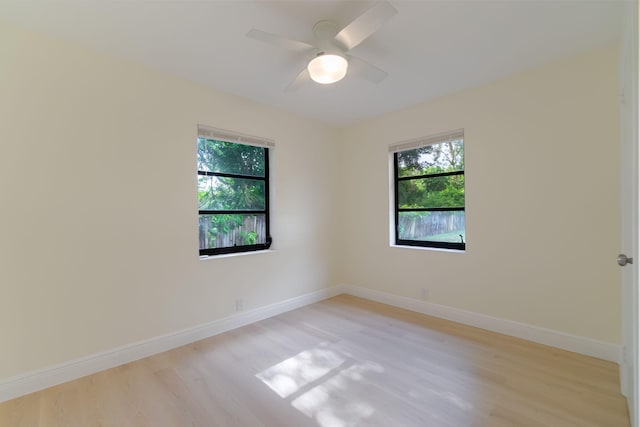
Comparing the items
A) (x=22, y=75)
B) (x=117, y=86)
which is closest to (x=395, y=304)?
(x=117, y=86)

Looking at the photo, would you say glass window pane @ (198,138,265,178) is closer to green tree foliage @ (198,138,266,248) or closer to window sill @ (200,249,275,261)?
green tree foliage @ (198,138,266,248)

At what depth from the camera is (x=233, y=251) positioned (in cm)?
319

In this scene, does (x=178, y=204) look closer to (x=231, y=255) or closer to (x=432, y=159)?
(x=231, y=255)

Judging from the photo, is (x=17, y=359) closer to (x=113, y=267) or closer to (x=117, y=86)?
(x=113, y=267)

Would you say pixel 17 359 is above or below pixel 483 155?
below

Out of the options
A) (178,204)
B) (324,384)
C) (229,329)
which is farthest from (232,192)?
(324,384)

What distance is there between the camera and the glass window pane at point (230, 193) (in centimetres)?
296

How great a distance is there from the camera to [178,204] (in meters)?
2.66

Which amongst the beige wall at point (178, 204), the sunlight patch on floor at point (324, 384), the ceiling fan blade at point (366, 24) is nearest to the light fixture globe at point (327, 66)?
the ceiling fan blade at point (366, 24)

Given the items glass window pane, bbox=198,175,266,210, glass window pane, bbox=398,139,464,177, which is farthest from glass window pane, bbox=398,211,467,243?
glass window pane, bbox=198,175,266,210

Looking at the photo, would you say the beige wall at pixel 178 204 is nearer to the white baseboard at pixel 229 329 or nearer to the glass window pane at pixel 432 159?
the white baseboard at pixel 229 329

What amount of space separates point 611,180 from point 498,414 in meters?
2.01

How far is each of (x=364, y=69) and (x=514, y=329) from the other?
2747 mm

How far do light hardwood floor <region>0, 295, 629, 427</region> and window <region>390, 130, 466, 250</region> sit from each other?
3.73ft
